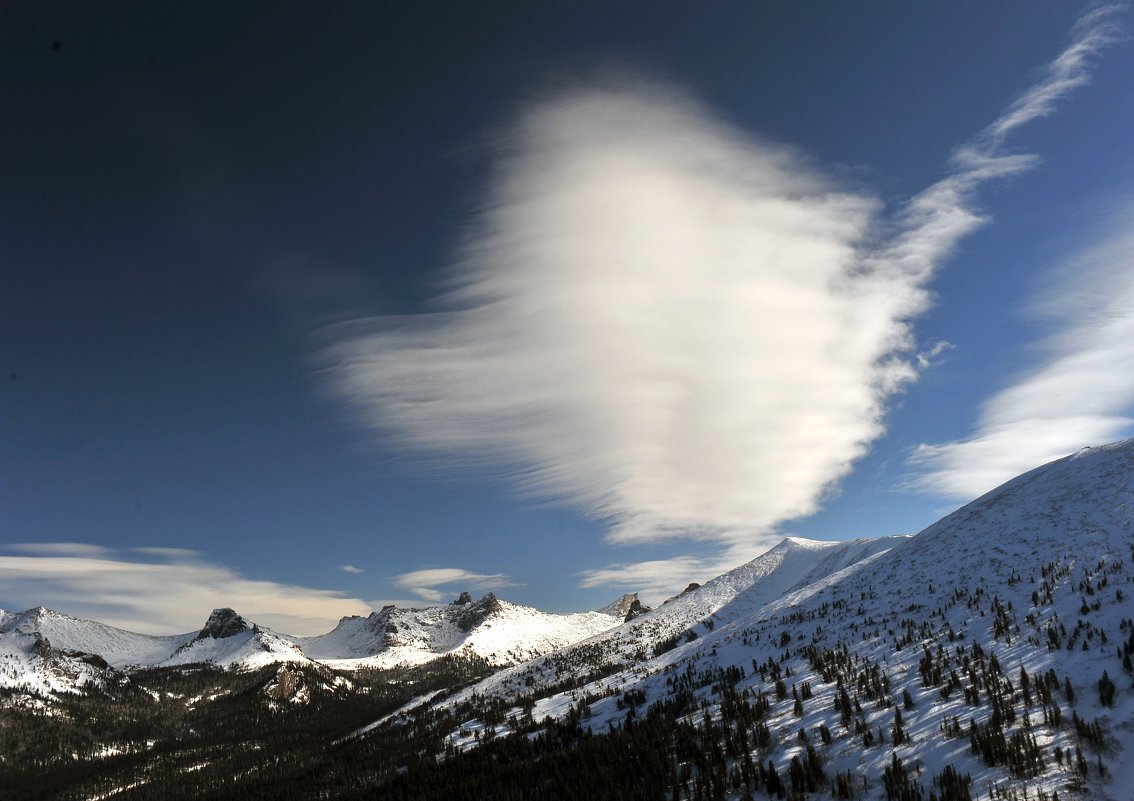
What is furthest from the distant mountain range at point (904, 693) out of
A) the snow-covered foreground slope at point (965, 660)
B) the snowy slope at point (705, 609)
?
the snowy slope at point (705, 609)

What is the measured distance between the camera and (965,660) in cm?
1920

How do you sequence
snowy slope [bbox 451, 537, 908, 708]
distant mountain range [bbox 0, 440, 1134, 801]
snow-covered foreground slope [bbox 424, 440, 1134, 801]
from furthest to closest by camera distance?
snowy slope [bbox 451, 537, 908, 708] < distant mountain range [bbox 0, 440, 1134, 801] < snow-covered foreground slope [bbox 424, 440, 1134, 801]

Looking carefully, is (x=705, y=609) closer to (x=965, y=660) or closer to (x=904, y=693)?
(x=965, y=660)

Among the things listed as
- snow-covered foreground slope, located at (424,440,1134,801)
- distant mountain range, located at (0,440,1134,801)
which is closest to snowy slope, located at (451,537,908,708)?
snow-covered foreground slope, located at (424,440,1134,801)

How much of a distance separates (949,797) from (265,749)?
12703cm

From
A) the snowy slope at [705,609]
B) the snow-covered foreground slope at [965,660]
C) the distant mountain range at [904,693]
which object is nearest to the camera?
the snow-covered foreground slope at [965,660]

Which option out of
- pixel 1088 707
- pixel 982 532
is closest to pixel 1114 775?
pixel 1088 707

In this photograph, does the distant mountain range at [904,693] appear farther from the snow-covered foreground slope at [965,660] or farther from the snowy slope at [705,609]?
the snowy slope at [705,609]

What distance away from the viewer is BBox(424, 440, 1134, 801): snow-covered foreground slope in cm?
1302

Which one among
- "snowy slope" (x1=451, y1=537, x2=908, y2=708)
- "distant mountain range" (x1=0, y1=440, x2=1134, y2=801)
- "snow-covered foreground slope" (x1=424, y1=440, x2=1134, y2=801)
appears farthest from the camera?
"snowy slope" (x1=451, y1=537, x2=908, y2=708)

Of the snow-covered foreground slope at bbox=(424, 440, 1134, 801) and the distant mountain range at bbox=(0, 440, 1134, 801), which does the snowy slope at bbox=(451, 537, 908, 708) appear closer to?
the snow-covered foreground slope at bbox=(424, 440, 1134, 801)

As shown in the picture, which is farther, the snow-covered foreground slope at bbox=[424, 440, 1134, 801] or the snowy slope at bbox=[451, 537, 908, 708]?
Answer: the snowy slope at bbox=[451, 537, 908, 708]

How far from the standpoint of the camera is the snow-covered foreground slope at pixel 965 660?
13023 mm

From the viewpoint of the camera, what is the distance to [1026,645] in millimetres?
19219
